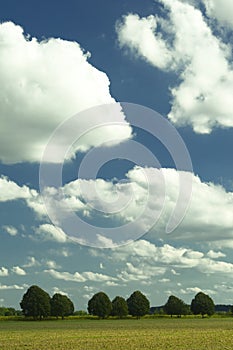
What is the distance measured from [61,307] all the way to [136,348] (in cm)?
10454

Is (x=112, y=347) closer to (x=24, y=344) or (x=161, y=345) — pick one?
(x=161, y=345)

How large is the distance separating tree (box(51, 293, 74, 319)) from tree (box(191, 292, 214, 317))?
37.3m

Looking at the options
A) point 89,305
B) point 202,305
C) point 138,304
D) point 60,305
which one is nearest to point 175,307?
point 202,305

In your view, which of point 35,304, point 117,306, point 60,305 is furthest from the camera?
point 117,306

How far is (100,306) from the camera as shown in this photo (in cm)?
14262

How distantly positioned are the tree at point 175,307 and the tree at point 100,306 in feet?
79.1

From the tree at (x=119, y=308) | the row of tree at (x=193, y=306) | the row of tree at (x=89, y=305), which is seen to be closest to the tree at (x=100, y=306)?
the row of tree at (x=89, y=305)

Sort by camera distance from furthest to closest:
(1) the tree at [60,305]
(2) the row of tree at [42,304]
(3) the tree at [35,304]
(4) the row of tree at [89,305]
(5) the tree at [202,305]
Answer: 1. (5) the tree at [202,305]
2. (1) the tree at [60,305]
3. (4) the row of tree at [89,305]
4. (2) the row of tree at [42,304]
5. (3) the tree at [35,304]

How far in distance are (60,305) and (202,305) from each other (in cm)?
4300

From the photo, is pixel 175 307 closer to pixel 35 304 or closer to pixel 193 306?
pixel 193 306

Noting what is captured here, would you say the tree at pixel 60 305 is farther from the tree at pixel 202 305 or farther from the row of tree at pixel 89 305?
the tree at pixel 202 305

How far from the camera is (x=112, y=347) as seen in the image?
41.7 metres

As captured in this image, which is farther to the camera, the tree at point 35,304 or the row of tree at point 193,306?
the row of tree at point 193,306

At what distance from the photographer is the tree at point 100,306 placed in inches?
5600
